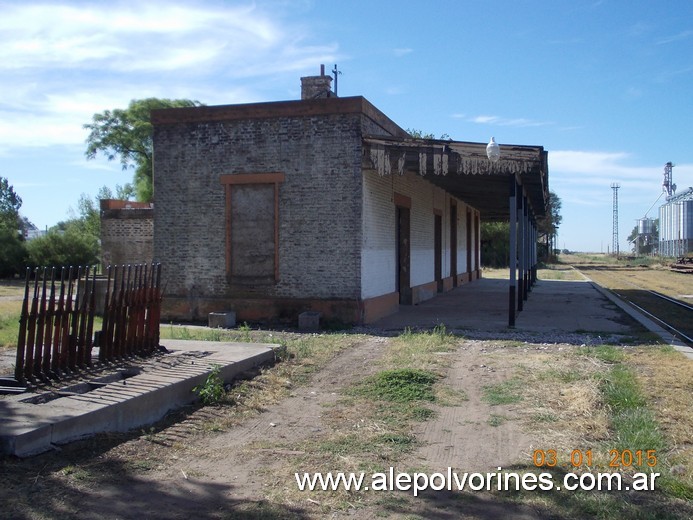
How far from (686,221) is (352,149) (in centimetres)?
4960

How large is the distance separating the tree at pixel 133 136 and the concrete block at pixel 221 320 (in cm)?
3248

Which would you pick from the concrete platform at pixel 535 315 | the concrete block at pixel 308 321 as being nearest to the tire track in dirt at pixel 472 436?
the concrete platform at pixel 535 315

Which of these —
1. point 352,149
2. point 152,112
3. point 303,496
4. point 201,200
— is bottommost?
point 303,496

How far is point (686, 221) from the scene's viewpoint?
55094mm

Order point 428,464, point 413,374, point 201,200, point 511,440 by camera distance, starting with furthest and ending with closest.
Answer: point 201,200
point 413,374
point 511,440
point 428,464

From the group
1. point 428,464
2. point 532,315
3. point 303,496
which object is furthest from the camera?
point 532,315

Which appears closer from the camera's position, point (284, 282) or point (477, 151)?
point (477, 151)

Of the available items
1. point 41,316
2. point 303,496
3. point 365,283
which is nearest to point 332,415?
point 303,496

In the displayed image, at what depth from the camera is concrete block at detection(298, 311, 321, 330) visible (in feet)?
46.6

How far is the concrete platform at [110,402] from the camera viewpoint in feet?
17.9

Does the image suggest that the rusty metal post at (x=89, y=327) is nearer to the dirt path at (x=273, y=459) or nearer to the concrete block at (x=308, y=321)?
the dirt path at (x=273, y=459)

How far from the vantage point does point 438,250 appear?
24.4m

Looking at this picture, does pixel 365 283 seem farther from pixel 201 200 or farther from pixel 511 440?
pixel 511 440
